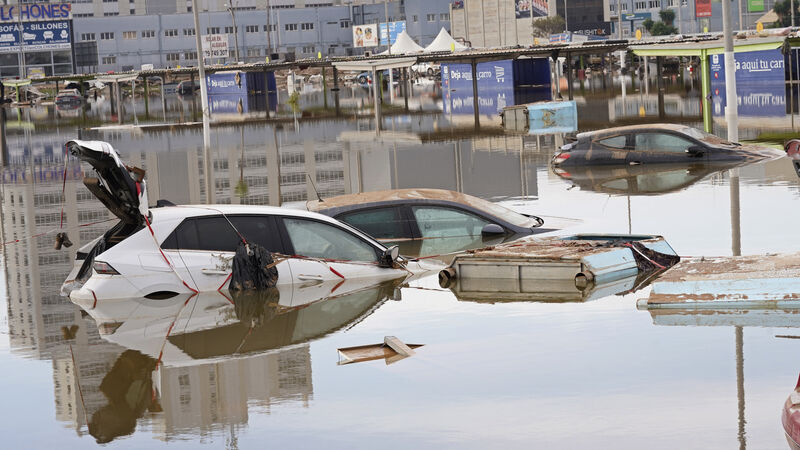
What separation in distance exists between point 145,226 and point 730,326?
6.97 m

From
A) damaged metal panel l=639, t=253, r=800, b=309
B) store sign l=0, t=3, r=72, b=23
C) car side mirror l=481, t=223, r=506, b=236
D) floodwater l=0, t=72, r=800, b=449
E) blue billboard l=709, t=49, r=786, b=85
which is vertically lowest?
floodwater l=0, t=72, r=800, b=449

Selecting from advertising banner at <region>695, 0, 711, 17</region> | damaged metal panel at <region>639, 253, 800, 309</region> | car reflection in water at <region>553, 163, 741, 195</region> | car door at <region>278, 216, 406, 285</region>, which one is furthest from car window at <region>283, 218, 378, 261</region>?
advertising banner at <region>695, 0, 711, 17</region>

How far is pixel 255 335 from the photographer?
13.4 m

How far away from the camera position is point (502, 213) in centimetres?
1928

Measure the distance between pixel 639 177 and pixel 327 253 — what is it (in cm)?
1358

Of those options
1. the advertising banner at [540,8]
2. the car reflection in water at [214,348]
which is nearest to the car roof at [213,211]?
the car reflection in water at [214,348]

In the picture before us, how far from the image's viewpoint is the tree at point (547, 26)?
157 metres

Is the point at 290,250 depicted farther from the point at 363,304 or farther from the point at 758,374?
the point at 758,374

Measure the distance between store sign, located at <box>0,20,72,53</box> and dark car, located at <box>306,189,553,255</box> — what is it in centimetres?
12009

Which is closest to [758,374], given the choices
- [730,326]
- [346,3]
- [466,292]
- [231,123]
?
[730,326]

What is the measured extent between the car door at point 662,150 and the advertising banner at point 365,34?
115 meters

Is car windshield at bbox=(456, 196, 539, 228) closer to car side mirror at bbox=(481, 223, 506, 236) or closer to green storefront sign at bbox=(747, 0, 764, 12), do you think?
car side mirror at bbox=(481, 223, 506, 236)

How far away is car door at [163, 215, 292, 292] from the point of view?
15.0 m

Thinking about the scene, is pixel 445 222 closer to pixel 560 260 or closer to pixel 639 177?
pixel 560 260
